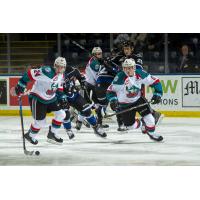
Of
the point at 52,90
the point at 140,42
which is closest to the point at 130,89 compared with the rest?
the point at 140,42

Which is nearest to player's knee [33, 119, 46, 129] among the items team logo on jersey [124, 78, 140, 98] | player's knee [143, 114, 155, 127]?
team logo on jersey [124, 78, 140, 98]

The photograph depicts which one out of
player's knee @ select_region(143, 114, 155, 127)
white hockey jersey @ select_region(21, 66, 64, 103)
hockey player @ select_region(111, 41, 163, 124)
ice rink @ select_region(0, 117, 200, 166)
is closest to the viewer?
ice rink @ select_region(0, 117, 200, 166)

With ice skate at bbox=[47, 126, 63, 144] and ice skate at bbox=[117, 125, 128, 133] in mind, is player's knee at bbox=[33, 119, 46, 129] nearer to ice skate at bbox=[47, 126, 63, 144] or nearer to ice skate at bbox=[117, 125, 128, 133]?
ice skate at bbox=[47, 126, 63, 144]

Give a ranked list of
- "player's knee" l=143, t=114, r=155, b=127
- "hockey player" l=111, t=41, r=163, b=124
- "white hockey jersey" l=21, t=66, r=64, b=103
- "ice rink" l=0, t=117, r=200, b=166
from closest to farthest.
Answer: "ice rink" l=0, t=117, r=200, b=166
"white hockey jersey" l=21, t=66, r=64, b=103
"hockey player" l=111, t=41, r=163, b=124
"player's knee" l=143, t=114, r=155, b=127

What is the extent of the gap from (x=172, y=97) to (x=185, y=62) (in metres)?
0.71

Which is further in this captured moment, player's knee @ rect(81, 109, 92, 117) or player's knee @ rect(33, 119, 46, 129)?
player's knee @ rect(81, 109, 92, 117)

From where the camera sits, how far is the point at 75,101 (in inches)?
333

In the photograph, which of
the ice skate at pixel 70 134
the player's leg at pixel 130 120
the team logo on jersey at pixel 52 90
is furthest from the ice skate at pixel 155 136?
the team logo on jersey at pixel 52 90

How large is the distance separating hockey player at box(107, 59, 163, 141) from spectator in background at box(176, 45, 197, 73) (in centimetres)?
29

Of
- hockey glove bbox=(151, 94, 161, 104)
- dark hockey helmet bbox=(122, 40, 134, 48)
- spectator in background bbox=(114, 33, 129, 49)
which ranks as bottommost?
hockey glove bbox=(151, 94, 161, 104)

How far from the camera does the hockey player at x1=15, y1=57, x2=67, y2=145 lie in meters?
8.13

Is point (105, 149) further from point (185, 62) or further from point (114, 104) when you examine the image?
point (185, 62)

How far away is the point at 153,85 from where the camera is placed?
8.27 metres

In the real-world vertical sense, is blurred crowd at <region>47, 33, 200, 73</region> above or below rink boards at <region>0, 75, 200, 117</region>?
above
